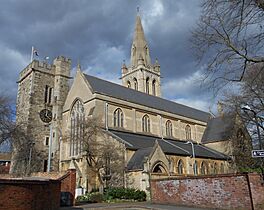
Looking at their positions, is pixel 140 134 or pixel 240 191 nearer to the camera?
pixel 240 191

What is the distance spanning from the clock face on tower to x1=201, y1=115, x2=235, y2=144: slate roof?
1063 inches

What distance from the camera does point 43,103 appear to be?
150 feet

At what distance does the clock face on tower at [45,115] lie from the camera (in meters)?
45.0

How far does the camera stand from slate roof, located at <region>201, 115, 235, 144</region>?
47375mm

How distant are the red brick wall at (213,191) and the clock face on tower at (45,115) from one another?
2669 centimetres

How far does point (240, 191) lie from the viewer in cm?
1675

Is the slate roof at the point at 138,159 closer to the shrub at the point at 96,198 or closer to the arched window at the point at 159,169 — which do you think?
the arched window at the point at 159,169

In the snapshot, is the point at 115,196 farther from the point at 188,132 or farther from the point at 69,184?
the point at 188,132

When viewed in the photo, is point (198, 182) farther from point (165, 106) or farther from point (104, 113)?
point (165, 106)

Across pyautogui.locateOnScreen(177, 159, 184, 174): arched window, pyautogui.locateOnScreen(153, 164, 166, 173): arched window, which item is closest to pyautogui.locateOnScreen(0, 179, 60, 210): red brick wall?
pyautogui.locateOnScreen(153, 164, 166, 173): arched window

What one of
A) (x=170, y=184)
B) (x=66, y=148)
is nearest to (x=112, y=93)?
(x=66, y=148)

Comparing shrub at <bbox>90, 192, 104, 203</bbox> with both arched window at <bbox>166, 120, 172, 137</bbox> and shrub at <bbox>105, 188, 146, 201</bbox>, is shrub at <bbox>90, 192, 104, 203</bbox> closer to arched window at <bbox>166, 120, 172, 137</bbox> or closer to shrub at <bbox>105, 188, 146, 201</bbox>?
shrub at <bbox>105, 188, 146, 201</bbox>

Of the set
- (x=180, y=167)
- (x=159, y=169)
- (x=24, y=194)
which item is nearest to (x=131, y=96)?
(x=180, y=167)

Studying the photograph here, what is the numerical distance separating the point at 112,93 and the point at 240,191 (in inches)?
1000
